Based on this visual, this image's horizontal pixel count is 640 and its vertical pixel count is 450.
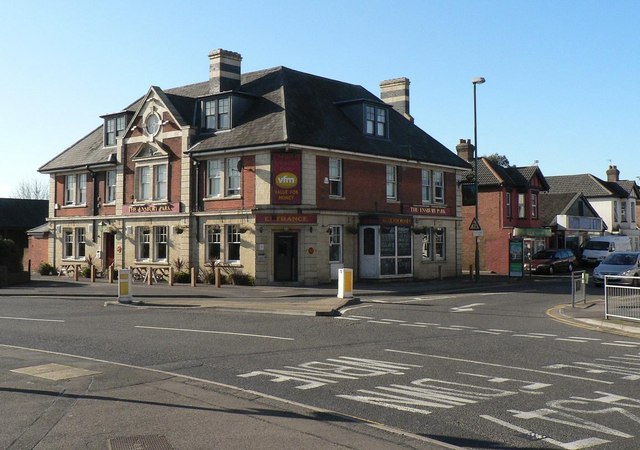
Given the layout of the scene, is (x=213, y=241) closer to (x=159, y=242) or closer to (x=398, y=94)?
(x=159, y=242)

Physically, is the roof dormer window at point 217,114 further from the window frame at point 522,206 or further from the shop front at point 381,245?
the window frame at point 522,206

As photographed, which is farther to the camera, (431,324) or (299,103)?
(299,103)

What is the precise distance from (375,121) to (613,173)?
150ft

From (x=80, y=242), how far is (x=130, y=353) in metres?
31.1

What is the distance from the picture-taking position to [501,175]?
4762cm

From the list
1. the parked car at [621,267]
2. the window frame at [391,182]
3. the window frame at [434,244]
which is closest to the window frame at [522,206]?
the window frame at [434,244]

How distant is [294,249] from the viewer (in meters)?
32.7

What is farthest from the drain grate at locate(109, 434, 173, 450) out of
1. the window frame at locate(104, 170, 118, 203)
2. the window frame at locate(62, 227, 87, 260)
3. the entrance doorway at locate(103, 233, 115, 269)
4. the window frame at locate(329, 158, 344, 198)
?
the window frame at locate(62, 227, 87, 260)

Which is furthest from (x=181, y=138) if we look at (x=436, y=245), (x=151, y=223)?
(x=436, y=245)

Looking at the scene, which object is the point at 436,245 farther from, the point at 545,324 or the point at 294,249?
the point at 545,324

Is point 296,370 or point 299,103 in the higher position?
point 299,103

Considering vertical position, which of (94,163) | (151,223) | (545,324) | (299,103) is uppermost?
(299,103)

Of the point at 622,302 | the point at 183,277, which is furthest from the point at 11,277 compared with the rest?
the point at 622,302

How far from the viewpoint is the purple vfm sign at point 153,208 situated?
35.9 meters
